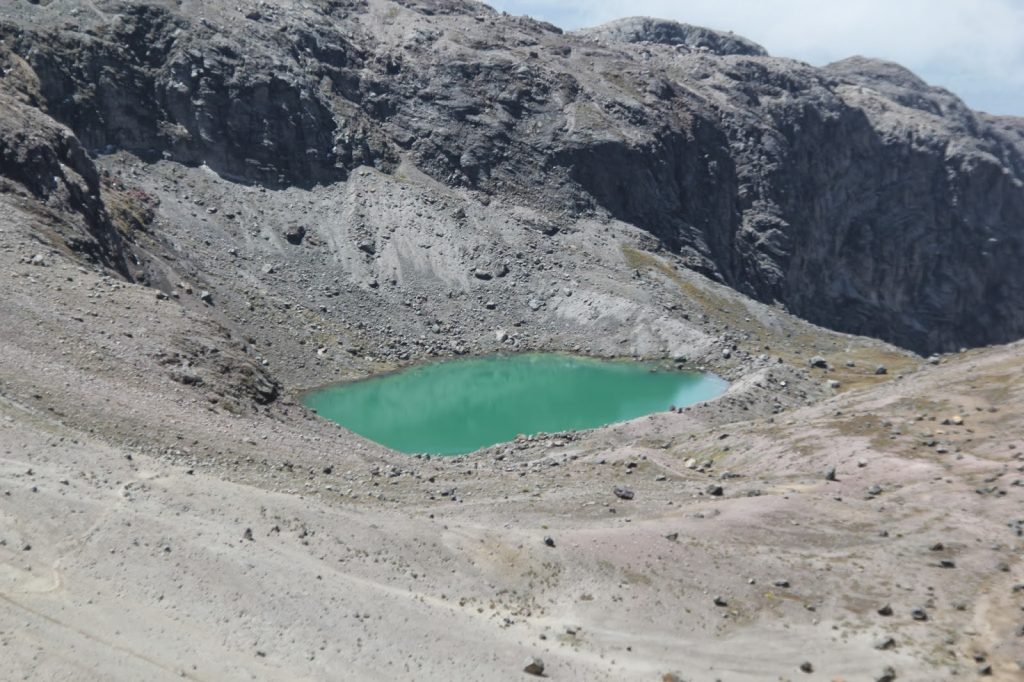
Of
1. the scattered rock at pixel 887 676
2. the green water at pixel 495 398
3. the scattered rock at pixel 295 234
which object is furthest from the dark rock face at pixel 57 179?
the scattered rock at pixel 887 676

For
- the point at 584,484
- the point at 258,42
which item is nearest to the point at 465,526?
the point at 584,484

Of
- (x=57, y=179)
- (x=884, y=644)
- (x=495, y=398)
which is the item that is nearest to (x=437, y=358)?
(x=495, y=398)

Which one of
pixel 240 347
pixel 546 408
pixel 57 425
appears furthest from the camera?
pixel 546 408

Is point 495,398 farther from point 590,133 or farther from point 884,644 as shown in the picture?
point 590,133

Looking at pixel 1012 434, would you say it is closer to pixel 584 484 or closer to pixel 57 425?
pixel 584 484

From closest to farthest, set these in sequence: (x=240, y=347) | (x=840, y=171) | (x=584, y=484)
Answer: (x=584, y=484), (x=240, y=347), (x=840, y=171)

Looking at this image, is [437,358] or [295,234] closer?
[437,358]

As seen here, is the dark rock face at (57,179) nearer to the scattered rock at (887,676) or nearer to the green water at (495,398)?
the green water at (495,398)
